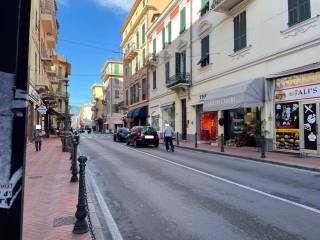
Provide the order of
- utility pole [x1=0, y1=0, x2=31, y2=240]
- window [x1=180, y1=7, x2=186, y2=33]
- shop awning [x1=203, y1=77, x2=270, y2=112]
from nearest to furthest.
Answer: utility pole [x1=0, y1=0, x2=31, y2=240] < shop awning [x1=203, y1=77, x2=270, y2=112] < window [x1=180, y1=7, x2=186, y2=33]

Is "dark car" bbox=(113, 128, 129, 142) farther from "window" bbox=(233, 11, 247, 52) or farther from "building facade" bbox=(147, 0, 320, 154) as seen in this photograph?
"window" bbox=(233, 11, 247, 52)

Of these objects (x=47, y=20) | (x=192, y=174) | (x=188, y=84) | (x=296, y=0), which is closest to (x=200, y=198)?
(x=192, y=174)

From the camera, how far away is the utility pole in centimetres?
191

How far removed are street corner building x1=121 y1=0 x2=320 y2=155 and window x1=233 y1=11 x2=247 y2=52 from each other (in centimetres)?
6

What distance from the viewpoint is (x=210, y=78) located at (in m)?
25.0

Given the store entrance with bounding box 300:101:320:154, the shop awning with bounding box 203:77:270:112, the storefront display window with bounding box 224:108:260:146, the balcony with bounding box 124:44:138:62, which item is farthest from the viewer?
the balcony with bounding box 124:44:138:62

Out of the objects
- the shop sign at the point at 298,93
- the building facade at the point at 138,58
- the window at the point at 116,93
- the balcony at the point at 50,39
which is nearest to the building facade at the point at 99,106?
the window at the point at 116,93

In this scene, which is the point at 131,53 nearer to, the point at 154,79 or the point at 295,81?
the point at 154,79

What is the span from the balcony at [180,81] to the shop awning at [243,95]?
727 cm

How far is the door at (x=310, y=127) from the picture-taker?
14.8m

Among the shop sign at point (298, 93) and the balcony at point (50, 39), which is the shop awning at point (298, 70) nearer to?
the shop sign at point (298, 93)

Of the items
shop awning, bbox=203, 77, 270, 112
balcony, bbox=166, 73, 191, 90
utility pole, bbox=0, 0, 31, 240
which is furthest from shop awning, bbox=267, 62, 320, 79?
utility pole, bbox=0, 0, 31, 240

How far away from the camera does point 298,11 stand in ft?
51.7

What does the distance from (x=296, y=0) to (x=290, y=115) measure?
521 cm
